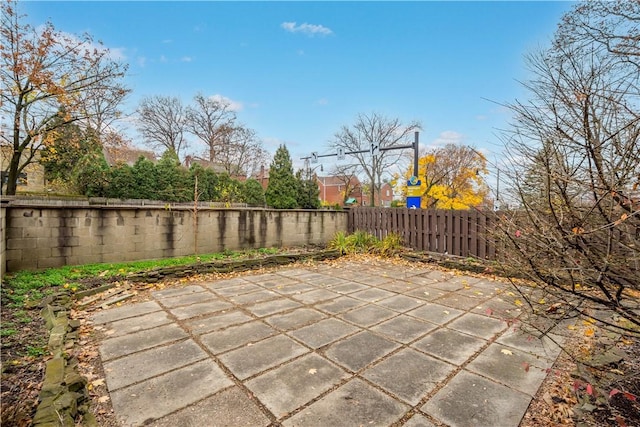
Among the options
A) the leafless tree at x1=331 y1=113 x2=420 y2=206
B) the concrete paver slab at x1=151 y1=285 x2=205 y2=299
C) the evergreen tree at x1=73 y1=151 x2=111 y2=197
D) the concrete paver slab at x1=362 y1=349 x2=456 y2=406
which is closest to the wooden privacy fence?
the concrete paver slab at x1=362 y1=349 x2=456 y2=406

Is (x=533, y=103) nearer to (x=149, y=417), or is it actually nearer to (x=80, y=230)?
(x=149, y=417)

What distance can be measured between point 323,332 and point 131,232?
4.95 m

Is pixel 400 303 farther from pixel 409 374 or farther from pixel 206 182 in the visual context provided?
pixel 206 182

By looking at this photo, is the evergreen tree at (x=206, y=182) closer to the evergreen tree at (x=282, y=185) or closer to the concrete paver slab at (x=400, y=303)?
the evergreen tree at (x=282, y=185)

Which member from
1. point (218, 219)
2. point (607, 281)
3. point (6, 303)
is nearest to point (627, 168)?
point (607, 281)

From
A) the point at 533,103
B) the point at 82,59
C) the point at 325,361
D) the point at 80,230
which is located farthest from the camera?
the point at 82,59

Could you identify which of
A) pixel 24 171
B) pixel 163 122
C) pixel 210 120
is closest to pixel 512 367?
pixel 24 171

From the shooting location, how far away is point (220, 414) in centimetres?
171

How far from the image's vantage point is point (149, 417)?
1685 millimetres

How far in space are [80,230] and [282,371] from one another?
523cm

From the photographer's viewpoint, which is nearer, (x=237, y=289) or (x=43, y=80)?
(x=237, y=289)

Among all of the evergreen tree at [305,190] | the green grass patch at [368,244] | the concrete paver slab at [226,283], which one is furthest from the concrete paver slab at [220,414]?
the evergreen tree at [305,190]

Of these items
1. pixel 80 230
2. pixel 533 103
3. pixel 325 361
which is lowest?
pixel 325 361

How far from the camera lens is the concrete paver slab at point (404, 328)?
9.29 ft
